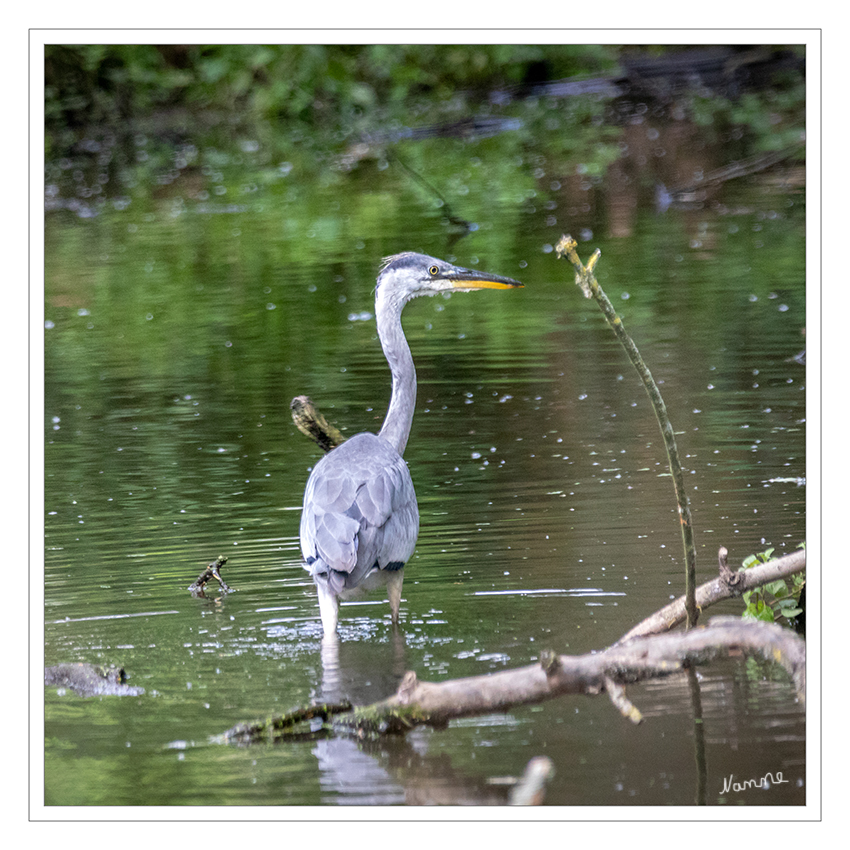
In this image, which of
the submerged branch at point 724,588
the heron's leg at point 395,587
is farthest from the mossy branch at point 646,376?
the heron's leg at point 395,587

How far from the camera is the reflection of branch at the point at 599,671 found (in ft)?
→ 12.6

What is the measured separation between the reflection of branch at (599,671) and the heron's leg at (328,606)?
3.43ft

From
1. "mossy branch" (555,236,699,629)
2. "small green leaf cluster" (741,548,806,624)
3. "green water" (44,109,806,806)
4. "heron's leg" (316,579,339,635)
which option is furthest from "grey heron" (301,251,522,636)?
"small green leaf cluster" (741,548,806,624)

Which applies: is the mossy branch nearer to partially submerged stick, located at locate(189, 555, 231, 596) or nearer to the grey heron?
the grey heron

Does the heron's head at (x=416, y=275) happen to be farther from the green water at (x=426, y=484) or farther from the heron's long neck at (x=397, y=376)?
the green water at (x=426, y=484)

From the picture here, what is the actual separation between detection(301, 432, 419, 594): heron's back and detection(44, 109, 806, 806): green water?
0.35 meters

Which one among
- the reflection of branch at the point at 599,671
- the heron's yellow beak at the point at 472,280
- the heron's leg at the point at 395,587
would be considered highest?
the heron's yellow beak at the point at 472,280

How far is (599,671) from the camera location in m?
3.84

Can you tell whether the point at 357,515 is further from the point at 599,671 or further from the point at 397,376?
the point at 599,671

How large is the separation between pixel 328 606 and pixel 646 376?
5.54 feet

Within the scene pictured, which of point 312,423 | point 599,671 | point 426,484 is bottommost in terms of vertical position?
point 599,671

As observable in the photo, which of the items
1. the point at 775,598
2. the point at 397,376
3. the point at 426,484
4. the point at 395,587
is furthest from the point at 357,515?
the point at 426,484

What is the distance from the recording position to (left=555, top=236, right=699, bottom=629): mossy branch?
12.7 ft

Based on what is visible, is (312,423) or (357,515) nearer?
(357,515)
